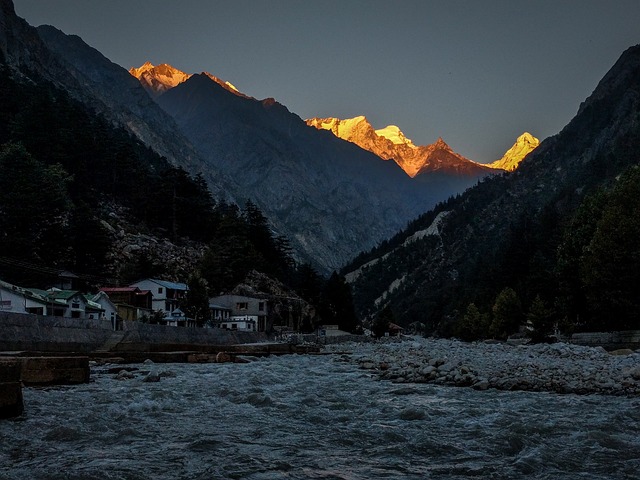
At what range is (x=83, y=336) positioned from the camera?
4197cm

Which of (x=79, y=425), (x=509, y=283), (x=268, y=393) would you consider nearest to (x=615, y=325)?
(x=268, y=393)

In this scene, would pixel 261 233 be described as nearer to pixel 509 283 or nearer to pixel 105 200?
pixel 105 200

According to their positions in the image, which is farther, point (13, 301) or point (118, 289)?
point (118, 289)

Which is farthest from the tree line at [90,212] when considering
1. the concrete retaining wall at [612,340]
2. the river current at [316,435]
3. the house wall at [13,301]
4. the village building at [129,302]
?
the river current at [316,435]

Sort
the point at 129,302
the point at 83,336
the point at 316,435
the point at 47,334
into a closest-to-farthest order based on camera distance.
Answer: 1. the point at 316,435
2. the point at 47,334
3. the point at 83,336
4. the point at 129,302

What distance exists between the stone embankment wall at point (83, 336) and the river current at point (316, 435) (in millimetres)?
17666

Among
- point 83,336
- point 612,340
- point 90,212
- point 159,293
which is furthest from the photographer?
point 159,293

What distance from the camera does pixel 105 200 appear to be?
118 metres

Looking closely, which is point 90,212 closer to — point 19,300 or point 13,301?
point 19,300

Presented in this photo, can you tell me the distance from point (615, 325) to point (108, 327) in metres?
50.2

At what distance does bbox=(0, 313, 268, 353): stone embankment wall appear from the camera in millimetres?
34219

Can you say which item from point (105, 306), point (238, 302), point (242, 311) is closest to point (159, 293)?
point (105, 306)

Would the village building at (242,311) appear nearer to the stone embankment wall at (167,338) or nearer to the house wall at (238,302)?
the house wall at (238,302)

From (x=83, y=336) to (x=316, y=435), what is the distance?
35183 mm
